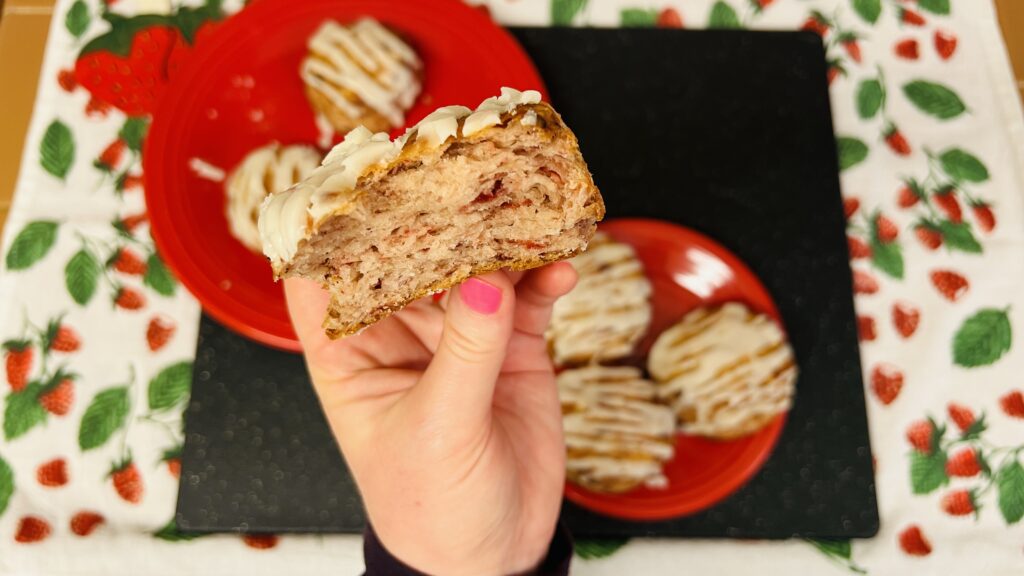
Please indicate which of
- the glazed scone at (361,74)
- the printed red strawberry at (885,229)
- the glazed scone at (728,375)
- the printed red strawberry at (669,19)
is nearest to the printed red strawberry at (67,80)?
the glazed scone at (361,74)

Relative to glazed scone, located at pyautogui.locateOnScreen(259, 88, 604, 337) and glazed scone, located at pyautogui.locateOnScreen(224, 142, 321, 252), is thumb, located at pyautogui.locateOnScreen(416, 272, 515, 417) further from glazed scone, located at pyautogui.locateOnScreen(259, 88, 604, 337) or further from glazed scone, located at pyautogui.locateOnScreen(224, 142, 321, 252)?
glazed scone, located at pyautogui.locateOnScreen(224, 142, 321, 252)

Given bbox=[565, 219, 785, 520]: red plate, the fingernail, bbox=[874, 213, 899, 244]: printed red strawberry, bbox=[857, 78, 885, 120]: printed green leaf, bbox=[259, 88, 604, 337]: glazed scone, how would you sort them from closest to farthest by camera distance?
bbox=[259, 88, 604, 337]: glazed scone < the fingernail < bbox=[565, 219, 785, 520]: red plate < bbox=[874, 213, 899, 244]: printed red strawberry < bbox=[857, 78, 885, 120]: printed green leaf

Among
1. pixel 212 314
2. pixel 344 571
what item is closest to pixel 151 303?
pixel 212 314

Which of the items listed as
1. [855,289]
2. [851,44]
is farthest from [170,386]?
[851,44]

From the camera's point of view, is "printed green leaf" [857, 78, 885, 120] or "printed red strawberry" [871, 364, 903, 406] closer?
"printed red strawberry" [871, 364, 903, 406]

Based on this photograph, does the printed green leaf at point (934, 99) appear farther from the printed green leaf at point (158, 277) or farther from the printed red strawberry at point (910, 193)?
the printed green leaf at point (158, 277)

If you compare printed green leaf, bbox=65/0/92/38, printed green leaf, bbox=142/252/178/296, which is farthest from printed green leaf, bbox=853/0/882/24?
printed green leaf, bbox=65/0/92/38
